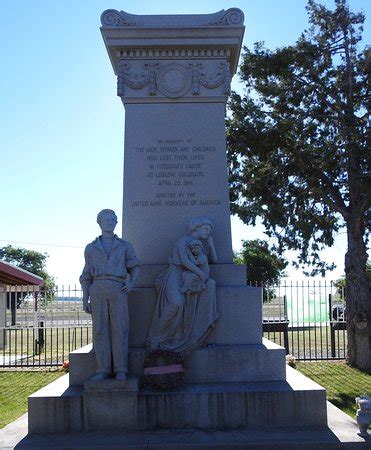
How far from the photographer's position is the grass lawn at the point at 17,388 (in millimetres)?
8107

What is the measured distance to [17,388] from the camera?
434 inches

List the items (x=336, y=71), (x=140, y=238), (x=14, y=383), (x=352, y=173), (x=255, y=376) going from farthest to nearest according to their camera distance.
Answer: (x=336, y=71) < (x=352, y=173) < (x=14, y=383) < (x=140, y=238) < (x=255, y=376)

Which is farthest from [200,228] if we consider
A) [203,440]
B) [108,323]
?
[203,440]

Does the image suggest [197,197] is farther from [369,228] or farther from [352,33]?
[352,33]

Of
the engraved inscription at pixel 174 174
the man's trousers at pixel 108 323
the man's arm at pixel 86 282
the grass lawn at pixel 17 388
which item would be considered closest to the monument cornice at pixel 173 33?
the engraved inscription at pixel 174 174

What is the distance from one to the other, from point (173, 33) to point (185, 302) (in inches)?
138

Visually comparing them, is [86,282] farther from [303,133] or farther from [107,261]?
[303,133]

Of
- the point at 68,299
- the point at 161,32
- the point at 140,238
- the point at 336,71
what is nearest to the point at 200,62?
the point at 161,32

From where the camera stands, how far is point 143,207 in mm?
7004

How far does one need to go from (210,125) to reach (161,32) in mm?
1354

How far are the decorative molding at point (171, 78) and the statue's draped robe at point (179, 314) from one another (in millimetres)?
2169

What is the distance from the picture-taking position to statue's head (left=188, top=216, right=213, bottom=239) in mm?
6484

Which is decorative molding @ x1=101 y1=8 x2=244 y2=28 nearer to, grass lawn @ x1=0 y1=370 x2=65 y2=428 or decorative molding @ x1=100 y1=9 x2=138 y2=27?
decorative molding @ x1=100 y1=9 x2=138 y2=27

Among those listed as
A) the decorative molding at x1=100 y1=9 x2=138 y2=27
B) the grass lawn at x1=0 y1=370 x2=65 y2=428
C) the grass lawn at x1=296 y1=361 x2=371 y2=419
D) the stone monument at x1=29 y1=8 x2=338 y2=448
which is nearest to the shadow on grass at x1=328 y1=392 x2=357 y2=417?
the grass lawn at x1=296 y1=361 x2=371 y2=419
